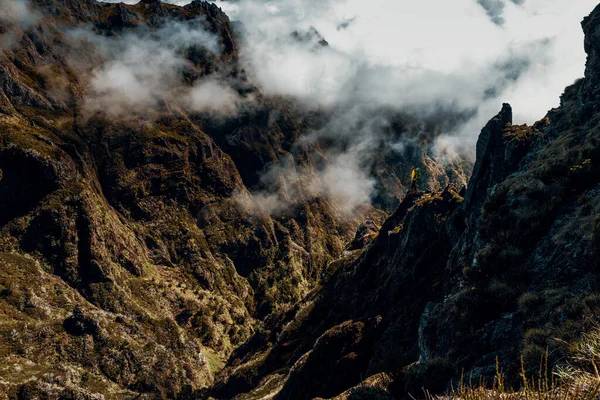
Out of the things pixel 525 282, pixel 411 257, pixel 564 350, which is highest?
pixel 411 257

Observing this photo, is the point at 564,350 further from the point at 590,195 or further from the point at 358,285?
the point at 358,285

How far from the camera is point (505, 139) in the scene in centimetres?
11162

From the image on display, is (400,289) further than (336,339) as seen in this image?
Yes

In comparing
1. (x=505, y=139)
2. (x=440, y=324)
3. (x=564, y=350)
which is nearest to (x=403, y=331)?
(x=505, y=139)

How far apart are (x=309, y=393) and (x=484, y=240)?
83.5m

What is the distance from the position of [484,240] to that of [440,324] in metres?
8.89

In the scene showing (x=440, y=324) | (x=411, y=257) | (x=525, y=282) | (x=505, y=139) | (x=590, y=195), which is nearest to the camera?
(x=525, y=282)

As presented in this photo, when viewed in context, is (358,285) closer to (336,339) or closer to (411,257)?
(411,257)

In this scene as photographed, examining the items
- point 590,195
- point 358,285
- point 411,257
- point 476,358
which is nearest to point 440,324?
point 476,358

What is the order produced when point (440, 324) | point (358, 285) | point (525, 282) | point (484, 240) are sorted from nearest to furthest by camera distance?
1. point (525, 282)
2. point (440, 324)
3. point (484, 240)
4. point (358, 285)

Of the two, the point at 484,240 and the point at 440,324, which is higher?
the point at 484,240

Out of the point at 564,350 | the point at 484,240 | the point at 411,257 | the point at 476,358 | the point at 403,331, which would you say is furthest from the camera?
the point at 411,257

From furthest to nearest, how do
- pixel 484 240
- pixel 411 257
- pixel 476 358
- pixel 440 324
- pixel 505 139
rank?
pixel 411 257
pixel 505 139
pixel 484 240
pixel 440 324
pixel 476 358

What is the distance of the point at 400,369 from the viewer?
21234 millimetres
